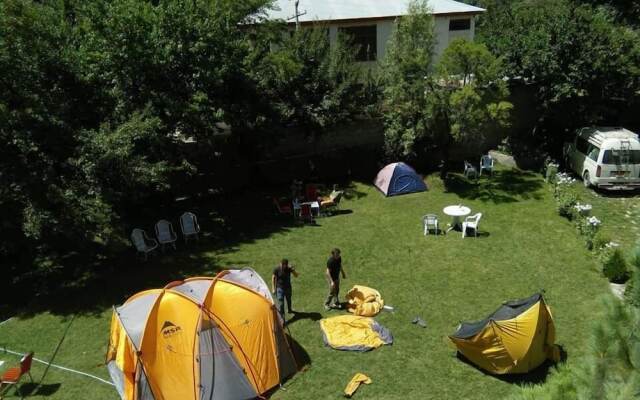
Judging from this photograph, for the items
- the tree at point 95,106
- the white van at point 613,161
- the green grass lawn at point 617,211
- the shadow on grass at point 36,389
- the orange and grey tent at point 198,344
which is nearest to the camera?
the orange and grey tent at point 198,344

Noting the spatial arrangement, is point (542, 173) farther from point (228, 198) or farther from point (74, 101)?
point (74, 101)

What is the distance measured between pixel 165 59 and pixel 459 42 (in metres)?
10.5

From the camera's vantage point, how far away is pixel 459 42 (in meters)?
19.5

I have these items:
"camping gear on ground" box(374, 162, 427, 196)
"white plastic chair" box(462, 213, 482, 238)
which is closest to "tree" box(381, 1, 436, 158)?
"camping gear on ground" box(374, 162, 427, 196)

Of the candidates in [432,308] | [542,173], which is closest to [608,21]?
[542,173]

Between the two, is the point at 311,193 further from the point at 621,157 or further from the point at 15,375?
the point at 15,375

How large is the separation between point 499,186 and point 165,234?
12.4 meters

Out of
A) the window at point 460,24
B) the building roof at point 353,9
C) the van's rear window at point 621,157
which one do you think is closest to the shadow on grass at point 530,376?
the van's rear window at point 621,157

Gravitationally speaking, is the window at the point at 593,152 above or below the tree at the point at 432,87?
below

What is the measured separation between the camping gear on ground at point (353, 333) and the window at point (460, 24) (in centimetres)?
2409

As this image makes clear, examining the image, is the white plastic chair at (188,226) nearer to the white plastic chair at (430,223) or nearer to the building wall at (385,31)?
the white plastic chair at (430,223)

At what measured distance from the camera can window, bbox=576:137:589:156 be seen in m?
19.9

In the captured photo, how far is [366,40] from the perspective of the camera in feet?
96.0

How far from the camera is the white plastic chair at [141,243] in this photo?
607 inches
